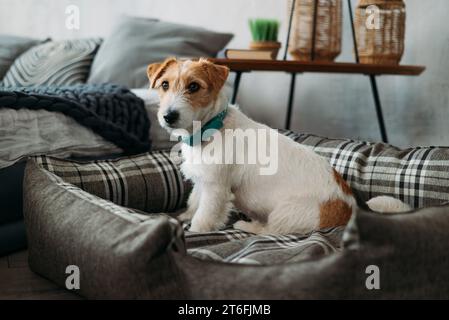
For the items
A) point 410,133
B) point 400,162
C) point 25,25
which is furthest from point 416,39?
point 25,25

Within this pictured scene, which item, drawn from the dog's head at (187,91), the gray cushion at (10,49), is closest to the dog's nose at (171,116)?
the dog's head at (187,91)

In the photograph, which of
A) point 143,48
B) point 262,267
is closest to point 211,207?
point 262,267

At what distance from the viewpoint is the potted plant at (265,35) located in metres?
2.40

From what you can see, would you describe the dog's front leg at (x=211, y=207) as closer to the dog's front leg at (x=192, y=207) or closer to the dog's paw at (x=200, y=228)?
the dog's paw at (x=200, y=228)

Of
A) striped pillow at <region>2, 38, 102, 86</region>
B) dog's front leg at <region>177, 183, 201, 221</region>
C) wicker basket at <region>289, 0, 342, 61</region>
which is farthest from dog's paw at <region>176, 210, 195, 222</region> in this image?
striped pillow at <region>2, 38, 102, 86</region>

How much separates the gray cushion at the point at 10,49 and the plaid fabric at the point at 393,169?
2067 millimetres

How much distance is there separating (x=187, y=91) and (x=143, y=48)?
4.11ft

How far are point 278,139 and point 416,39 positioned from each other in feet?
3.73

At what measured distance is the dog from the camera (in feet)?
5.13

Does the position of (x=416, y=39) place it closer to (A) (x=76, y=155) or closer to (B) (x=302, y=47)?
(B) (x=302, y=47)

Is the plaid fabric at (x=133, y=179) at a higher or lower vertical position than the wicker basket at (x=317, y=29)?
lower

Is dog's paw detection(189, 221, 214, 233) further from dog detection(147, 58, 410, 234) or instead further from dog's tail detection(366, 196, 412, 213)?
dog's tail detection(366, 196, 412, 213)

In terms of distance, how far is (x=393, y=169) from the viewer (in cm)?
179

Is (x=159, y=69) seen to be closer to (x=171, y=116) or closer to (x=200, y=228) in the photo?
(x=171, y=116)
